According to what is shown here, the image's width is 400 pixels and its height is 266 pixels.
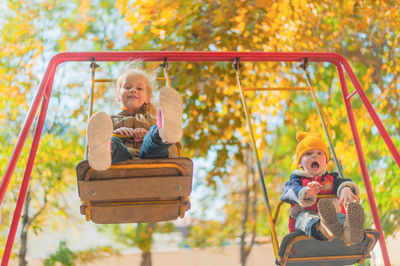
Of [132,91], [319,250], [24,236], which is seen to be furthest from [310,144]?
[24,236]

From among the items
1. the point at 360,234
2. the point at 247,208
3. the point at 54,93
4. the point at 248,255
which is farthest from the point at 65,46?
the point at 360,234

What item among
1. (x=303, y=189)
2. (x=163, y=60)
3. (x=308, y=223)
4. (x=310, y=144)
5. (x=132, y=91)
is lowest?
(x=308, y=223)

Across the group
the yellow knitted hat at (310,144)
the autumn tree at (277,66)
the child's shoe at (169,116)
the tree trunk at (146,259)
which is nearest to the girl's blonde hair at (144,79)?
the child's shoe at (169,116)

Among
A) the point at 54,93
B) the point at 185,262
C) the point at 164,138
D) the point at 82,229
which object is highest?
the point at 54,93

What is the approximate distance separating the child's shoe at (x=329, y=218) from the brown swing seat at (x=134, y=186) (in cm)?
65

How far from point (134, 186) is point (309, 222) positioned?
34.8 inches

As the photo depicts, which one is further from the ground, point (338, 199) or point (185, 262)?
point (185, 262)

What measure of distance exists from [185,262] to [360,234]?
483cm

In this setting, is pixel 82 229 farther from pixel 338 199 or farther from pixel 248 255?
pixel 338 199

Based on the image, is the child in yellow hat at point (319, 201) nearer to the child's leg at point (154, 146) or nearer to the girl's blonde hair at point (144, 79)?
the child's leg at point (154, 146)

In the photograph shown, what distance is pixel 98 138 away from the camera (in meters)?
1.80

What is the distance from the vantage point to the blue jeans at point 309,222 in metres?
2.00

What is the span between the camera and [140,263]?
6.00 m

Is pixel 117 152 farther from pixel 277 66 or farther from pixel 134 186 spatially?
pixel 277 66
